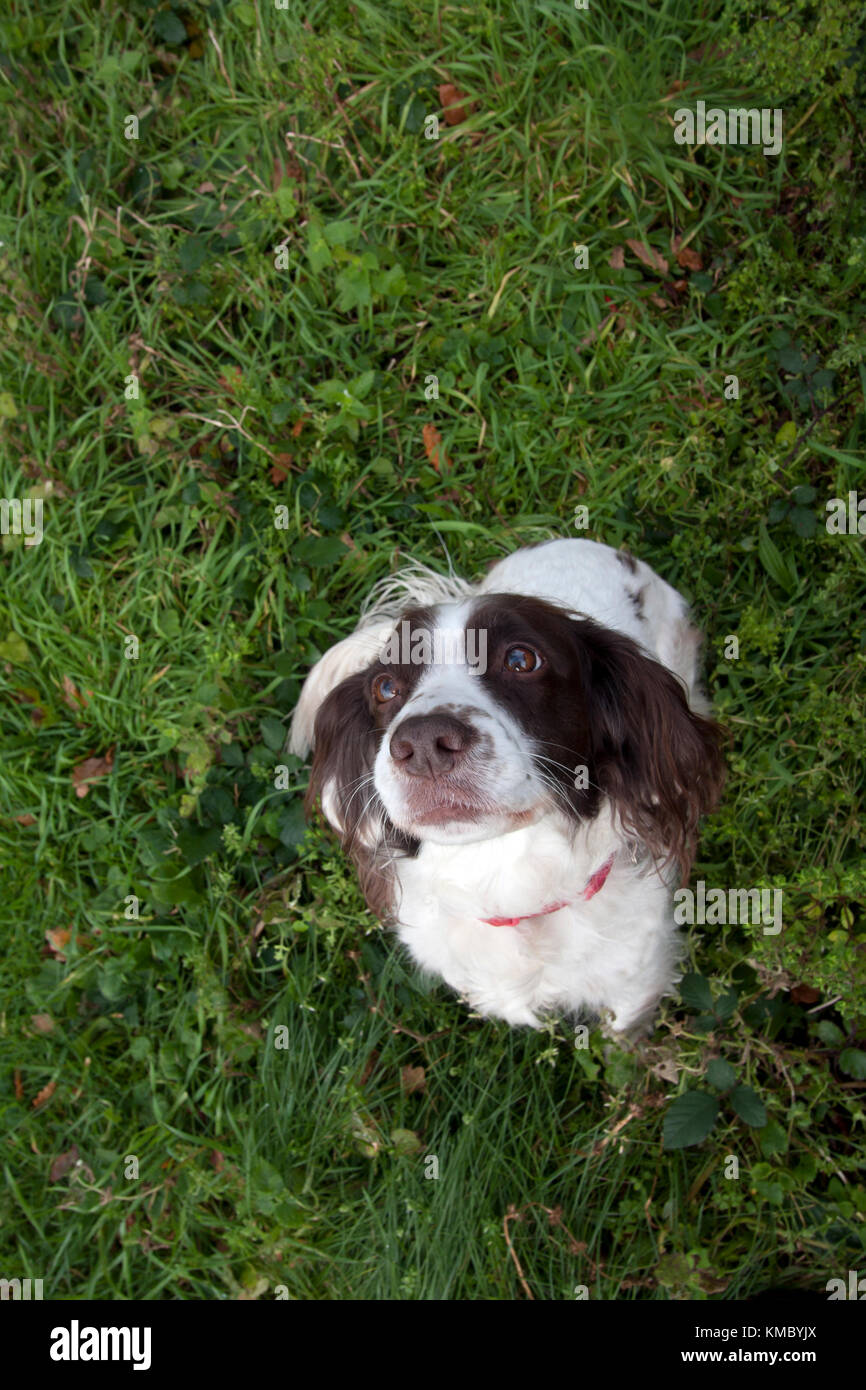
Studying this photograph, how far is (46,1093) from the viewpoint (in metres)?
3.88

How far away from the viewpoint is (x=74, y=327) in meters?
4.39

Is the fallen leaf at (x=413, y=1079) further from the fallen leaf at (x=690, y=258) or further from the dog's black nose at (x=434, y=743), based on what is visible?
the fallen leaf at (x=690, y=258)

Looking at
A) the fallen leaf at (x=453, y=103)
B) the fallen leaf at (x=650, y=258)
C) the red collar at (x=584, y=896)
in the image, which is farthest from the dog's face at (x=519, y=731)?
the fallen leaf at (x=453, y=103)

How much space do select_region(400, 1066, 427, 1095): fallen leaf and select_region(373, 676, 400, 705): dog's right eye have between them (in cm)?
154

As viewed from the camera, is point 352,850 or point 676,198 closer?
point 352,850

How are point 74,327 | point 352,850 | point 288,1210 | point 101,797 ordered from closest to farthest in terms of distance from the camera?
1. point 352,850
2. point 288,1210
3. point 101,797
4. point 74,327

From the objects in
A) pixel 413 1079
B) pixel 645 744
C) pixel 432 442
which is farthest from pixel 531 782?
pixel 432 442

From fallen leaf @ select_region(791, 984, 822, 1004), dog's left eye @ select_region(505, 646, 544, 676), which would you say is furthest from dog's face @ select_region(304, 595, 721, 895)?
fallen leaf @ select_region(791, 984, 822, 1004)

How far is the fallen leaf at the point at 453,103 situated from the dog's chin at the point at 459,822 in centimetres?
314

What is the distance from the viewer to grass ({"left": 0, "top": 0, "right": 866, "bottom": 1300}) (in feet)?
11.5

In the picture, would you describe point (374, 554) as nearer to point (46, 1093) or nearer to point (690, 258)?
point (690, 258)
